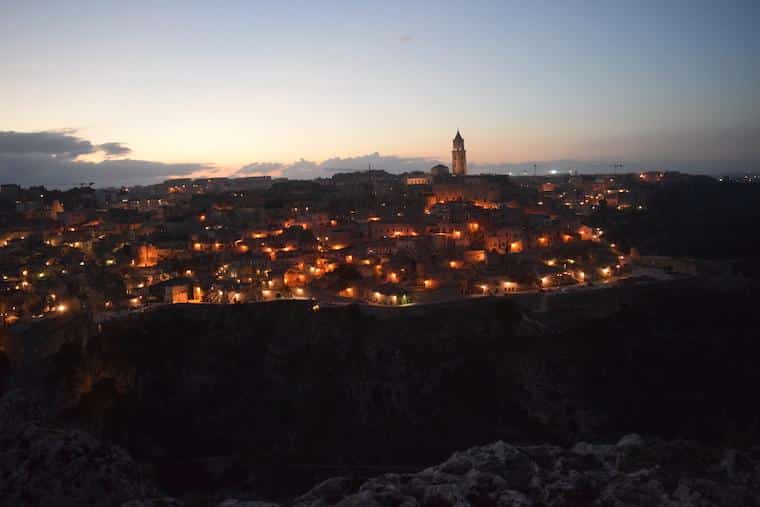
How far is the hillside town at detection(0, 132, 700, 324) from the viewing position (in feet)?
90.6

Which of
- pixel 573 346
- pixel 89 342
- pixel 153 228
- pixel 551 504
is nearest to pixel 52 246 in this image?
pixel 153 228

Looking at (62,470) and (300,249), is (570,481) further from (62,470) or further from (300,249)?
(300,249)

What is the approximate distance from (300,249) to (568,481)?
29692 mm

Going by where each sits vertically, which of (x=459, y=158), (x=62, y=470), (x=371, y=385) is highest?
(x=459, y=158)

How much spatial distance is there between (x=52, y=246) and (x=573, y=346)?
32751mm

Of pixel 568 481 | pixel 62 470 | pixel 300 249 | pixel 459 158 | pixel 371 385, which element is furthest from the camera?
pixel 459 158

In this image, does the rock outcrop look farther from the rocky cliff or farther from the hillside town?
the hillside town

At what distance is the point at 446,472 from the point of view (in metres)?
7.27

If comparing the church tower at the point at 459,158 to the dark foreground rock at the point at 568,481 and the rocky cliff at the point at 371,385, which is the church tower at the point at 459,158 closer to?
the rocky cliff at the point at 371,385

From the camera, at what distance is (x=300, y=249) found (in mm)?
35250

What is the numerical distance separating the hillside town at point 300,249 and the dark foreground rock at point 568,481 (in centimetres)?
1856

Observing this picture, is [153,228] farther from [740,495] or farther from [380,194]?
[740,495]

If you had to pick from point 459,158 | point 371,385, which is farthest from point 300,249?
point 459,158

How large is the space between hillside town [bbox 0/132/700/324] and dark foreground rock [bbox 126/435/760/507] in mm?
18557
